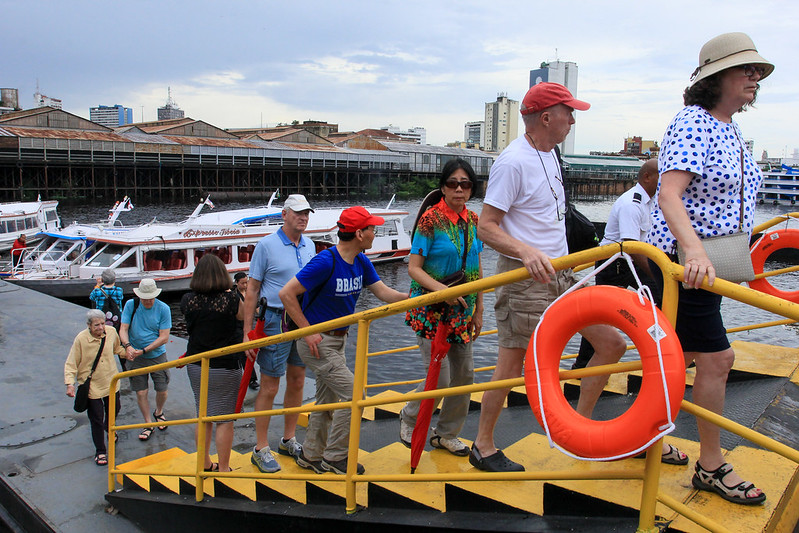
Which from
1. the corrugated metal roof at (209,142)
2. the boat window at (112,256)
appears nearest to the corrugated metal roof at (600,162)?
the corrugated metal roof at (209,142)

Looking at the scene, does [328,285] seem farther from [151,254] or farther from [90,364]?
[151,254]

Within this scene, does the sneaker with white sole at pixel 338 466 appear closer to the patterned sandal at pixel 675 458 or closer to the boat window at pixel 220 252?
the patterned sandal at pixel 675 458

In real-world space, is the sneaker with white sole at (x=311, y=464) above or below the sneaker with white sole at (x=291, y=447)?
above

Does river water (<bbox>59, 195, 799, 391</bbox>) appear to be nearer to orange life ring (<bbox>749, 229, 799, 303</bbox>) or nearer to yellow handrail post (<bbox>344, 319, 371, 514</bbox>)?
orange life ring (<bbox>749, 229, 799, 303</bbox>)

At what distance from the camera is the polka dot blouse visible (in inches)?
96.3

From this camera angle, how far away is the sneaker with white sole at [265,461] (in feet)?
13.4

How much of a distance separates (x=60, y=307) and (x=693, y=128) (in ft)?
40.2

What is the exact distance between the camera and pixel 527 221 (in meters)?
3.01

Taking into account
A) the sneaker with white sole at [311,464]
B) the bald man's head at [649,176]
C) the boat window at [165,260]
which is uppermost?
the bald man's head at [649,176]

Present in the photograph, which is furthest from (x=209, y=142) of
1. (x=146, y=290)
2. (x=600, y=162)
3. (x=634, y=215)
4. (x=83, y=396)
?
(x=600, y=162)

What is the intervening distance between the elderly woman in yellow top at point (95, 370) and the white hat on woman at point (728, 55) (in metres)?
5.39

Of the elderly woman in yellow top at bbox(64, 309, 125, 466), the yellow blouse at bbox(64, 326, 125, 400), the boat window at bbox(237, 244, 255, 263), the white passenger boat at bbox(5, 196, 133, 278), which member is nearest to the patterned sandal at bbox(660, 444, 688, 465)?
the elderly woman in yellow top at bbox(64, 309, 125, 466)

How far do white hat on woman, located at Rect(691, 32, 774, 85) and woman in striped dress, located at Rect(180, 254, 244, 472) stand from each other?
3.36 m

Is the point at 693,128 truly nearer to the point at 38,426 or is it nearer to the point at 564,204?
the point at 564,204
